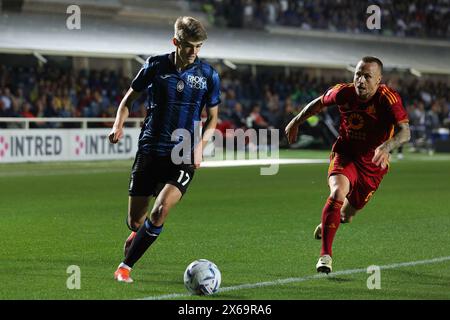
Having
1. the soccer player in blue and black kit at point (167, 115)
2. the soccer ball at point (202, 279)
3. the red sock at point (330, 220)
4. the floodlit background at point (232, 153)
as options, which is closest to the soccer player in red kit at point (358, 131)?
the red sock at point (330, 220)

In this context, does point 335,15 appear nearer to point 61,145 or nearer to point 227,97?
point 227,97

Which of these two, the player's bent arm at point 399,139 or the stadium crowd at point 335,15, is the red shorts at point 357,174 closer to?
the player's bent arm at point 399,139

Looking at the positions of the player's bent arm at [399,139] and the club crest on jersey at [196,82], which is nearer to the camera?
the club crest on jersey at [196,82]

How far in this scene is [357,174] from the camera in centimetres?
966

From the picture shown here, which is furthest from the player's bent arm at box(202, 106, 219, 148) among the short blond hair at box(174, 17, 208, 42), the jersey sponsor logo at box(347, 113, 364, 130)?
the jersey sponsor logo at box(347, 113, 364, 130)

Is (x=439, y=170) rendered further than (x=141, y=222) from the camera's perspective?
Yes

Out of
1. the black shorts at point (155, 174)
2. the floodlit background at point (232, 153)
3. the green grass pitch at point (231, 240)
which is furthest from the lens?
the floodlit background at point (232, 153)

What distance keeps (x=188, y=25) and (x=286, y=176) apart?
14922 mm

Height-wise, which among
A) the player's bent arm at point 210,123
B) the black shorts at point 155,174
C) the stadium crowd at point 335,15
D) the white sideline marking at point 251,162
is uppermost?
the player's bent arm at point 210,123

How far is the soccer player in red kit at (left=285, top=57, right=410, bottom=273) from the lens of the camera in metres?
8.98

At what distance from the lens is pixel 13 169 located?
78.0 ft

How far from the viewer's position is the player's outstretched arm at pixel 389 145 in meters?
8.47

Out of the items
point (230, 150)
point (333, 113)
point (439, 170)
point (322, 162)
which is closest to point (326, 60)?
point (333, 113)
